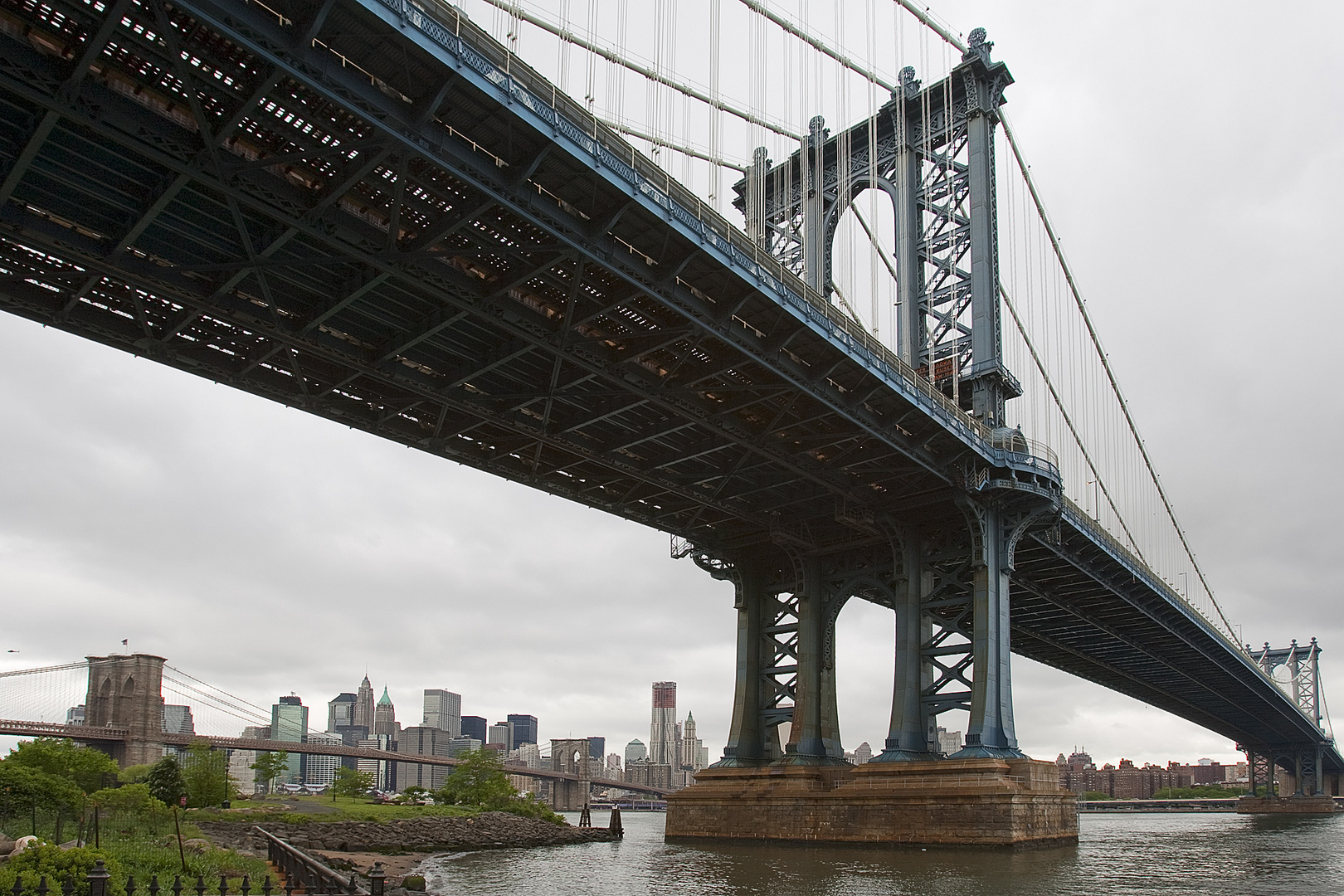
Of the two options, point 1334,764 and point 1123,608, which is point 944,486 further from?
point 1334,764

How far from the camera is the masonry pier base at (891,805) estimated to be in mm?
43500

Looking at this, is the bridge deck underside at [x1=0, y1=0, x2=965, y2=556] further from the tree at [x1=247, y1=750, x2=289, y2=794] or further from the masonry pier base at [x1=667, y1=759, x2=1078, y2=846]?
the tree at [x1=247, y1=750, x2=289, y2=794]

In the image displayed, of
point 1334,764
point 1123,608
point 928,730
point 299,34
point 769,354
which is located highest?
point 299,34

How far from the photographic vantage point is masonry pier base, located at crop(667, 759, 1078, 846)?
4350 centimetres

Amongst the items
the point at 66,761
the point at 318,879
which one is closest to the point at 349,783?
the point at 66,761

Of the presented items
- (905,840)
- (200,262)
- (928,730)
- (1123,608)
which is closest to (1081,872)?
(905,840)

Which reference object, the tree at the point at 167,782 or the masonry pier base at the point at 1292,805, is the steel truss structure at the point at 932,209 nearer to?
the tree at the point at 167,782

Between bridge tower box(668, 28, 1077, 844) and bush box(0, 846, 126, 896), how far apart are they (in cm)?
3355

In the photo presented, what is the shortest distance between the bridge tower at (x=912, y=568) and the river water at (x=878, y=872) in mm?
2197

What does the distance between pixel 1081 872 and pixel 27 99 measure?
36.8 m

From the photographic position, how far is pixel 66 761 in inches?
1937

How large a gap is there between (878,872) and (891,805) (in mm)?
11194

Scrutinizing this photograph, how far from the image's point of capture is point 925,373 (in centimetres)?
5353

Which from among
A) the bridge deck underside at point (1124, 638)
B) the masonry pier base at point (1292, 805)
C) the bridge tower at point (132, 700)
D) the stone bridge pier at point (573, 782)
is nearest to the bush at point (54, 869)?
the bridge deck underside at point (1124, 638)
